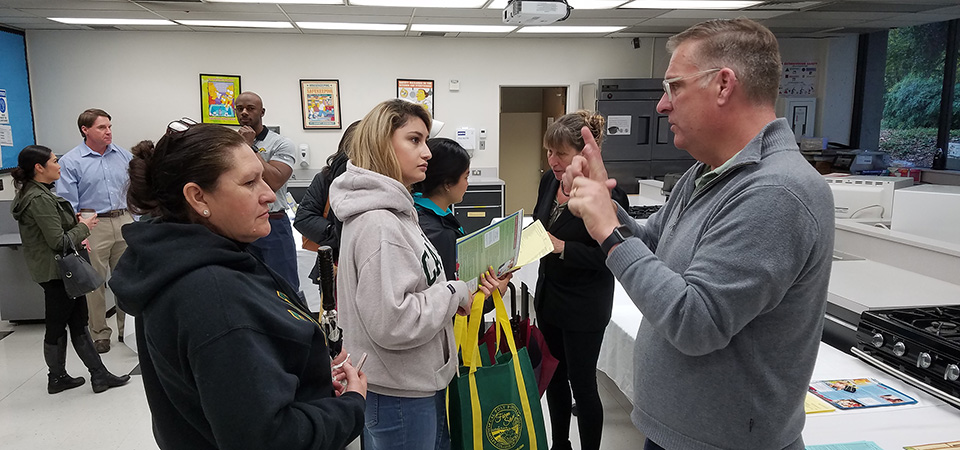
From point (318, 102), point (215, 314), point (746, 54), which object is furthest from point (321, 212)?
point (318, 102)

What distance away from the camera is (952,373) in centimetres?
159

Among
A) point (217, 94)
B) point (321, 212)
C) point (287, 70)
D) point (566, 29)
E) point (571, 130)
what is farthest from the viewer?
point (287, 70)

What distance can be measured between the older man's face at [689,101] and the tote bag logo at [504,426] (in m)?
0.98

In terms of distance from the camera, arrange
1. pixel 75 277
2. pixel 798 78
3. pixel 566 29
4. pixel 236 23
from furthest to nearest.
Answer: pixel 798 78 < pixel 566 29 < pixel 236 23 < pixel 75 277

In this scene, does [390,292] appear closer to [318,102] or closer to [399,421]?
[399,421]

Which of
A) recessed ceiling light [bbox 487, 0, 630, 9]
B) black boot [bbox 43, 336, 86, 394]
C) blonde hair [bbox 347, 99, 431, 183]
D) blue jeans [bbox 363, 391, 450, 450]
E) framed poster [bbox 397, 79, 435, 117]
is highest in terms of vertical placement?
recessed ceiling light [bbox 487, 0, 630, 9]

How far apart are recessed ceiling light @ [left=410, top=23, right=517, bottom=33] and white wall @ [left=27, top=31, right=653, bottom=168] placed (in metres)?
0.56

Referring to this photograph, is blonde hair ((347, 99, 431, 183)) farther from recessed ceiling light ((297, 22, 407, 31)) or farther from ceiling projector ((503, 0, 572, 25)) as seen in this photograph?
recessed ceiling light ((297, 22, 407, 31))

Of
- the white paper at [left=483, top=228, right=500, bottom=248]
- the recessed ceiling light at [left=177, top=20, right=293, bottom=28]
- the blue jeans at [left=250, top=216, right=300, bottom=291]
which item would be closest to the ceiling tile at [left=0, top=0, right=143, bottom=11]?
the recessed ceiling light at [left=177, top=20, right=293, bottom=28]

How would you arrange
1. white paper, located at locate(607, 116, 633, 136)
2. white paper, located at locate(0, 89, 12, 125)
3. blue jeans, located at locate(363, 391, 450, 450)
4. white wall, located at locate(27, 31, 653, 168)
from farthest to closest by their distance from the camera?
white paper, located at locate(607, 116, 633, 136), white wall, located at locate(27, 31, 653, 168), white paper, located at locate(0, 89, 12, 125), blue jeans, located at locate(363, 391, 450, 450)

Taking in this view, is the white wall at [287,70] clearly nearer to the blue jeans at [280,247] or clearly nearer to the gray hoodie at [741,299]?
the blue jeans at [280,247]

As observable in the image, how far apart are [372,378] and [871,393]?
4.88ft

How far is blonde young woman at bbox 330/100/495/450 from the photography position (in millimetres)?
1413

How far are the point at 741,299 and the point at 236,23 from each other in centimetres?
608
